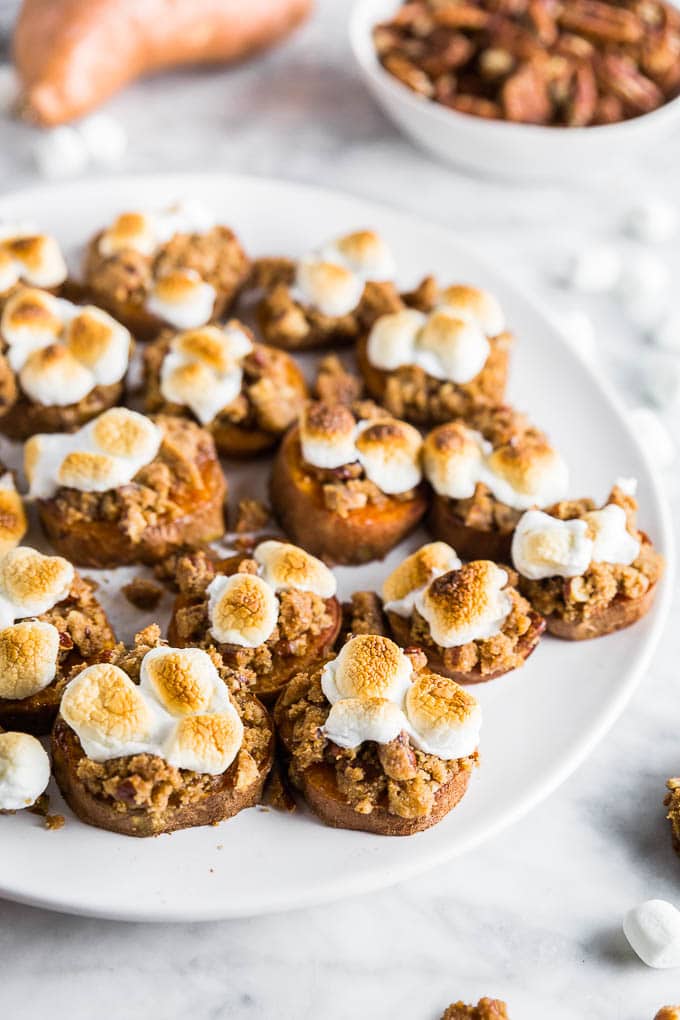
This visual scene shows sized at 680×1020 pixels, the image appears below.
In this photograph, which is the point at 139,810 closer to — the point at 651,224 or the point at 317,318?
the point at 317,318

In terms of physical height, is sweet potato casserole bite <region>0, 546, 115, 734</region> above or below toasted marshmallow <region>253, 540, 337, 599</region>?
below

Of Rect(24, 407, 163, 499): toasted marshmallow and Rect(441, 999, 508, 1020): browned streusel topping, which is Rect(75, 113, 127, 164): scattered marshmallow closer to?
Rect(24, 407, 163, 499): toasted marshmallow

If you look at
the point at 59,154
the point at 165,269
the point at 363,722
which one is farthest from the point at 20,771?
the point at 59,154

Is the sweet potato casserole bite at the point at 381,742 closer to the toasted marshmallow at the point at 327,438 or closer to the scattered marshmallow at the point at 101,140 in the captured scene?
the toasted marshmallow at the point at 327,438

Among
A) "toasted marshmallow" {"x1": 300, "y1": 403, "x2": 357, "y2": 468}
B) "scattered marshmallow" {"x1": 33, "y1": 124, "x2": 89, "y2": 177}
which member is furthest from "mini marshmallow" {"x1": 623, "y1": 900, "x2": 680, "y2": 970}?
"scattered marshmallow" {"x1": 33, "y1": 124, "x2": 89, "y2": 177}

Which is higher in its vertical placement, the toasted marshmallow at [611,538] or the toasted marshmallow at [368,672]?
Result: the toasted marshmallow at [611,538]

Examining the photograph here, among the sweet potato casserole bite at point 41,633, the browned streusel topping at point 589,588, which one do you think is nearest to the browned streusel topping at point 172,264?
the sweet potato casserole bite at point 41,633
